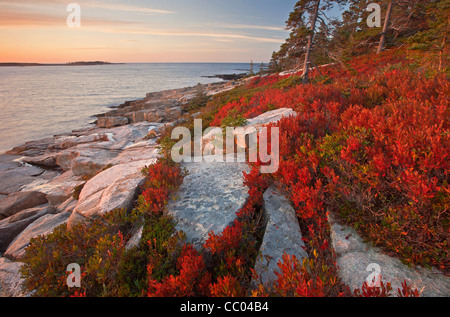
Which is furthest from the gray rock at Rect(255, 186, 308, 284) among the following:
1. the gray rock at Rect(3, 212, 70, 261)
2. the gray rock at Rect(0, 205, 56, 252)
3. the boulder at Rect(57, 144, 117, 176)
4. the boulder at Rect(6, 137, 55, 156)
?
the boulder at Rect(6, 137, 55, 156)

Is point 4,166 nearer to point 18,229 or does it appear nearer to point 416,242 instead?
point 18,229

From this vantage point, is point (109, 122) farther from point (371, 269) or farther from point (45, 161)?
point (371, 269)

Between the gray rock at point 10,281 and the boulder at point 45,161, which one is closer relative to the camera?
the gray rock at point 10,281

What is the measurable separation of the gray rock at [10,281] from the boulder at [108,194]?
1.23m

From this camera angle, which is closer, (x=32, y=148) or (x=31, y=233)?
(x=31, y=233)

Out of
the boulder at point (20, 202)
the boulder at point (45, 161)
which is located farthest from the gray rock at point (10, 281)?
the boulder at point (45, 161)

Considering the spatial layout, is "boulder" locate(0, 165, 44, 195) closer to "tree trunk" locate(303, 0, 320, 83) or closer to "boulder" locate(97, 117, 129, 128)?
"boulder" locate(97, 117, 129, 128)

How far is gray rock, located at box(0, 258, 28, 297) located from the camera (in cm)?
378

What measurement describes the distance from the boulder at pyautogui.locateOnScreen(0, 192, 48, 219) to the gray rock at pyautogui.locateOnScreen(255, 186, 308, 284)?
11.0 metres

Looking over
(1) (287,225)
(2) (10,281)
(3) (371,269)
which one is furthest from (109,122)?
→ (3) (371,269)

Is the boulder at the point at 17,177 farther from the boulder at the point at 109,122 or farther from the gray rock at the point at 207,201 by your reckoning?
the gray rock at the point at 207,201

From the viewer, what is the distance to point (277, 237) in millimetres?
3592

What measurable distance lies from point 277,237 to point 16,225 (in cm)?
869

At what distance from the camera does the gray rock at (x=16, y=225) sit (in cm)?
663
